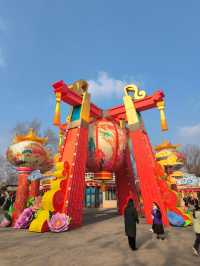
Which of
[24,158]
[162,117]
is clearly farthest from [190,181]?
[24,158]

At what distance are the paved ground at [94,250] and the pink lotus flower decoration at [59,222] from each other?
29 centimetres

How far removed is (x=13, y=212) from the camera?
40.5 ft

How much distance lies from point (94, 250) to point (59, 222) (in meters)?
3.07

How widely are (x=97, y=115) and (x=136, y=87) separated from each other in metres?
2.43

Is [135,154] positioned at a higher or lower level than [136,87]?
lower

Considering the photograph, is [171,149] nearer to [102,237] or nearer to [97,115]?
[97,115]

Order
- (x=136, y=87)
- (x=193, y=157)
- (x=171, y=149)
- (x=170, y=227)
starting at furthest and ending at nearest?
(x=193, y=157) < (x=171, y=149) < (x=136, y=87) < (x=170, y=227)

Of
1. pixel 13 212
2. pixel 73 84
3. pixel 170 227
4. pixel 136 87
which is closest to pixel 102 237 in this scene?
pixel 170 227

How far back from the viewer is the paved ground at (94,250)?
219 inches

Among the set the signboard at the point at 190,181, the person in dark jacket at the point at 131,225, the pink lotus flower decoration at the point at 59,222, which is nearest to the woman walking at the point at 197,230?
the person in dark jacket at the point at 131,225

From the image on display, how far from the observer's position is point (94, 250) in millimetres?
6582

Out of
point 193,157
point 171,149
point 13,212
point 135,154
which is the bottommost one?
point 13,212

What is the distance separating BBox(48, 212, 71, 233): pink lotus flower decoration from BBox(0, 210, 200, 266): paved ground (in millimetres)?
286

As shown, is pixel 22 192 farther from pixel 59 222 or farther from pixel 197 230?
pixel 197 230
